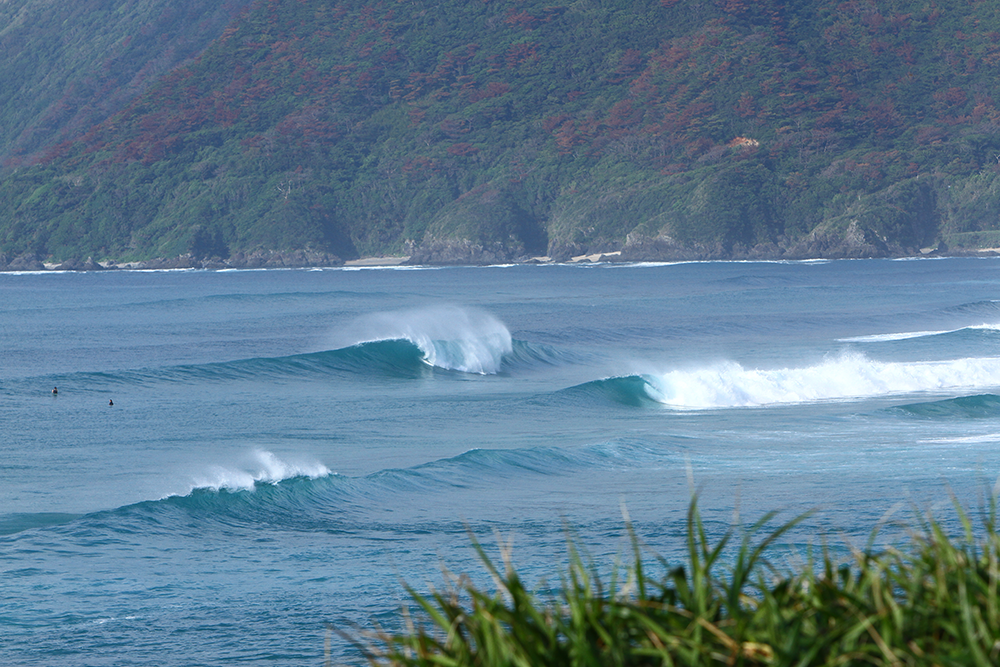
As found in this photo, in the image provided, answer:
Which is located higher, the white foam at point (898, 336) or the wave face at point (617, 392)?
the white foam at point (898, 336)

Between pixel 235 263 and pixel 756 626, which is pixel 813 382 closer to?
pixel 756 626

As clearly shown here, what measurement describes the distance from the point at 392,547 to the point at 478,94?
5260 inches

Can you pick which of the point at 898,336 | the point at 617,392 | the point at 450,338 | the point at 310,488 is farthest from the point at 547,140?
the point at 310,488

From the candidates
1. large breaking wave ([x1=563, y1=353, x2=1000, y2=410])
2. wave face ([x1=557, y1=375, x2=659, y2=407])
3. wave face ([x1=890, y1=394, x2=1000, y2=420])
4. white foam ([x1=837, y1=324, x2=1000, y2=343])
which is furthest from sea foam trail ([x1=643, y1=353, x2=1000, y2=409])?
white foam ([x1=837, y1=324, x2=1000, y2=343])

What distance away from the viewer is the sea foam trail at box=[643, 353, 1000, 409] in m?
24.9

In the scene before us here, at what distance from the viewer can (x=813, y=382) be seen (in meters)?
26.2

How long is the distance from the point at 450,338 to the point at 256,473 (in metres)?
19.0

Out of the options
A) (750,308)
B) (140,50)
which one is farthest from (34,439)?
(140,50)

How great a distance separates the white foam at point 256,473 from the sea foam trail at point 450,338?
15.4 m

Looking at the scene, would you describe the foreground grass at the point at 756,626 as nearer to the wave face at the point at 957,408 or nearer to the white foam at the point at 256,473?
the white foam at the point at 256,473

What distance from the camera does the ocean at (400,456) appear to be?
33.1ft

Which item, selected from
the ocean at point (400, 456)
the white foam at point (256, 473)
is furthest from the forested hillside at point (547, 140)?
the white foam at point (256, 473)

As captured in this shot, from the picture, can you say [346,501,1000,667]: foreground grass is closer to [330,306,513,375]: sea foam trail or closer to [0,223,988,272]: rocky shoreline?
[330,306,513,375]: sea foam trail

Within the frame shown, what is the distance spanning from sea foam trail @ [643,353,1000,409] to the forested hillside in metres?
91.7
